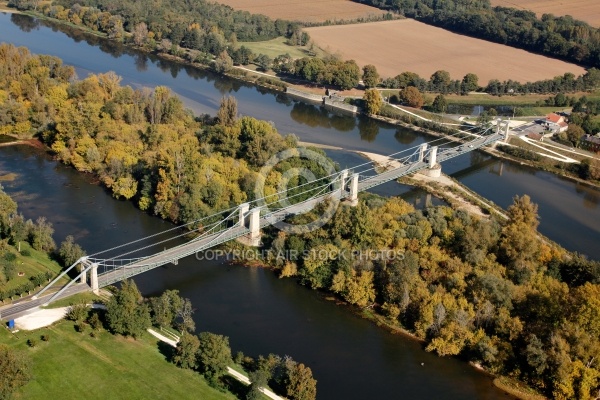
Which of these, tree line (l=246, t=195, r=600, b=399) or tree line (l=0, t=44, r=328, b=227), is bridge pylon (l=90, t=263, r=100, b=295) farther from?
tree line (l=246, t=195, r=600, b=399)

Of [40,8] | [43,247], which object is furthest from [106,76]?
[40,8]

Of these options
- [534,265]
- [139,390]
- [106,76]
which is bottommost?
[139,390]

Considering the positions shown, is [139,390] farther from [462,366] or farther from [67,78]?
[67,78]

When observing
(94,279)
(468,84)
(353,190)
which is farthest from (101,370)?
(468,84)

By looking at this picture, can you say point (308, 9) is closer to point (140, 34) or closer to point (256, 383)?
point (140, 34)

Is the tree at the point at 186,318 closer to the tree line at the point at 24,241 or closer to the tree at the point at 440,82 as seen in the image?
the tree line at the point at 24,241

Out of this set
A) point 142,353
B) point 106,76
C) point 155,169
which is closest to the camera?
point 142,353
